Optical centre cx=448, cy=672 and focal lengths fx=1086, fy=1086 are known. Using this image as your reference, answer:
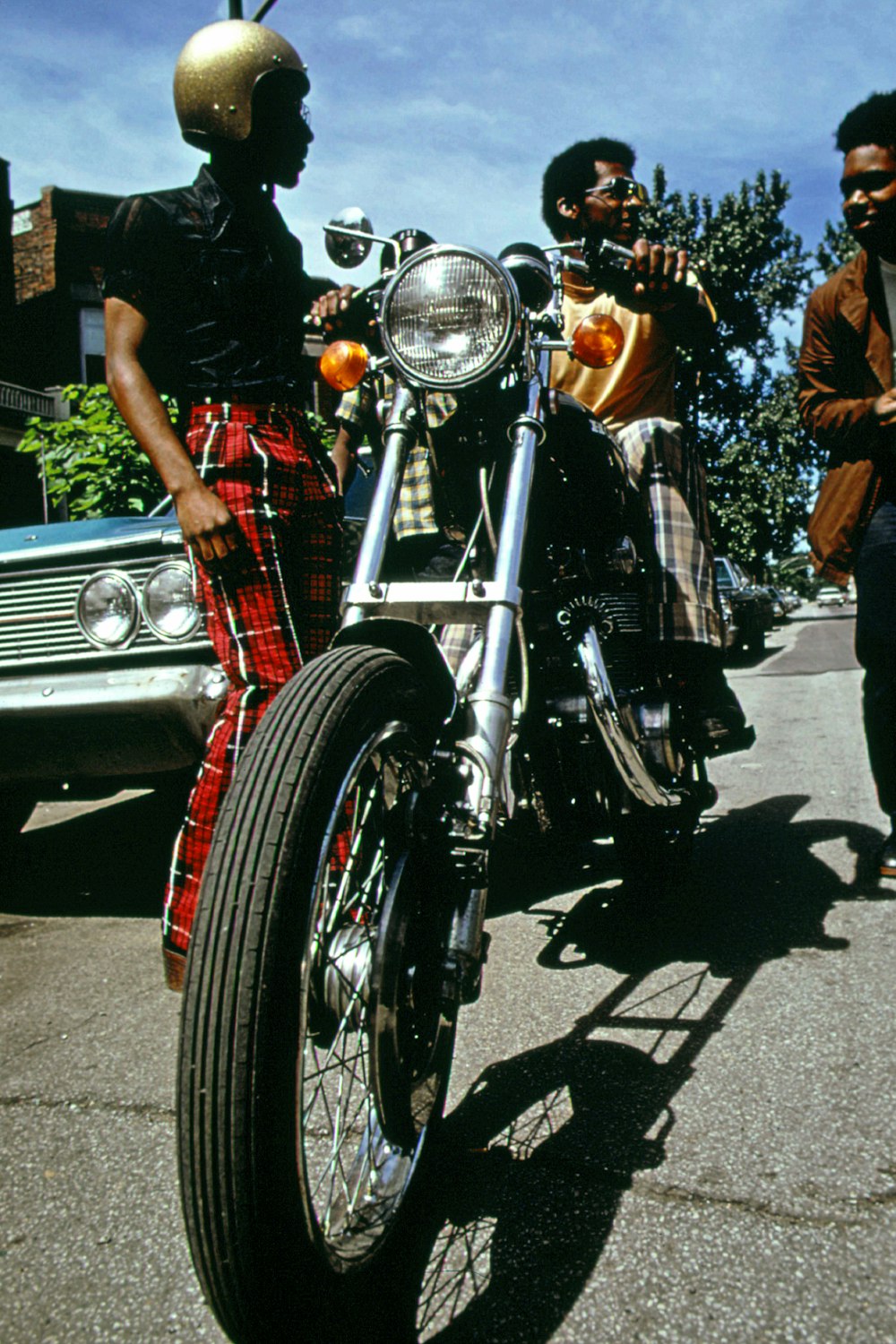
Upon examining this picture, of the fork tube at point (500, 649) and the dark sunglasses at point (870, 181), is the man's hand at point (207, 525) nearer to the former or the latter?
the fork tube at point (500, 649)

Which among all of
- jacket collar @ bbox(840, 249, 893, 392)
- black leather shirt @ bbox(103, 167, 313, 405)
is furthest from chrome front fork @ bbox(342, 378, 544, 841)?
jacket collar @ bbox(840, 249, 893, 392)

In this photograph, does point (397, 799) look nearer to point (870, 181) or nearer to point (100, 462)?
point (870, 181)

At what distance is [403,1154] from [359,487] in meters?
2.95

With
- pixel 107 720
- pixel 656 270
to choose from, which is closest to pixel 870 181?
pixel 656 270

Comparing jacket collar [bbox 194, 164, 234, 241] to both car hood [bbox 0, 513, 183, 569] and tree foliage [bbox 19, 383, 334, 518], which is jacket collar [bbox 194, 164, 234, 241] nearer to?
car hood [bbox 0, 513, 183, 569]

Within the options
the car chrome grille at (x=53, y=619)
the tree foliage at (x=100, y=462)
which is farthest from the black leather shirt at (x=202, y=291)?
the tree foliage at (x=100, y=462)

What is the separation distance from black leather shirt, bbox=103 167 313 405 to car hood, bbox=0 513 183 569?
0.81 m

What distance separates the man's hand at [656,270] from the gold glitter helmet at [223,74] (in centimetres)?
84

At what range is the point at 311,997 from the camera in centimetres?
136

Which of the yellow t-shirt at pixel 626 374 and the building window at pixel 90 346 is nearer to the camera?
the yellow t-shirt at pixel 626 374

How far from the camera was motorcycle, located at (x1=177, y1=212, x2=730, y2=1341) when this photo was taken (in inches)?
44.6

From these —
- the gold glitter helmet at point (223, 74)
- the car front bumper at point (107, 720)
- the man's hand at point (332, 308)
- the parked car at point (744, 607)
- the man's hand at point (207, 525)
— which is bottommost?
the parked car at point (744, 607)

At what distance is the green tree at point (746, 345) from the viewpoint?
26.1 metres

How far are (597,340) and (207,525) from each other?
32.3 inches
